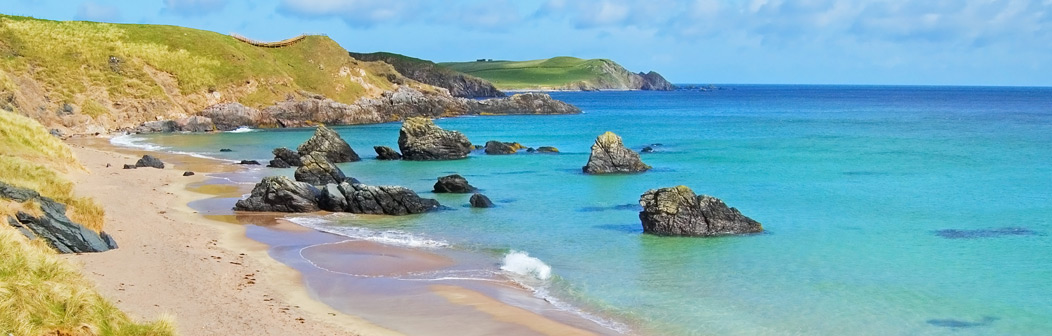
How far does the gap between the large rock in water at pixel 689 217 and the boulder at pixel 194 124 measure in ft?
210

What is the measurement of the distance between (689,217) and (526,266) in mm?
7755

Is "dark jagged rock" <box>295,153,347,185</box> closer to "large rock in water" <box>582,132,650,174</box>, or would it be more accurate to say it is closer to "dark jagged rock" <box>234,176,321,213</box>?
"dark jagged rock" <box>234,176,321,213</box>

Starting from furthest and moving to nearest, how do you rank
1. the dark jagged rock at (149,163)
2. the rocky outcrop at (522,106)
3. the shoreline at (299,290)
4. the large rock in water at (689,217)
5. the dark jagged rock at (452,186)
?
the rocky outcrop at (522,106) → the dark jagged rock at (149,163) → the dark jagged rock at (452,186) → the large rock in water at (689,217) → the shoreline at (299,290)

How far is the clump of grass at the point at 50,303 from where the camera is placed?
37.6ft

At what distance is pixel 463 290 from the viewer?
20.3 m

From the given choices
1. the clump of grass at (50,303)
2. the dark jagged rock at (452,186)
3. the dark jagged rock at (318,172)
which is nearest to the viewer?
the clump of grass at (50,303)

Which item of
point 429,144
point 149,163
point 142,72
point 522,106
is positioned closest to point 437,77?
point 522,106

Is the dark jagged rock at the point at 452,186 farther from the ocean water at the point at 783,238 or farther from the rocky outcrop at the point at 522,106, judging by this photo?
the rocky outcrop at the point at 522,106

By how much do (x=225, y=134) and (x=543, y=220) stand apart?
5502 cm

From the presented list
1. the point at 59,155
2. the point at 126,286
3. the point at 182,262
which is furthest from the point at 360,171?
the point at 126,286

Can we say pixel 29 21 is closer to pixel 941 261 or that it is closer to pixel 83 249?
pixel 83 249

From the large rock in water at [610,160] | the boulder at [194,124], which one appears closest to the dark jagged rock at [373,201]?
the large rock in water at [610,160]

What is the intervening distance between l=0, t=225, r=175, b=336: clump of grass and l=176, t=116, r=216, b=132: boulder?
234 ft

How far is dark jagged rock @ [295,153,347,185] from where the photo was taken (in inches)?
1574
